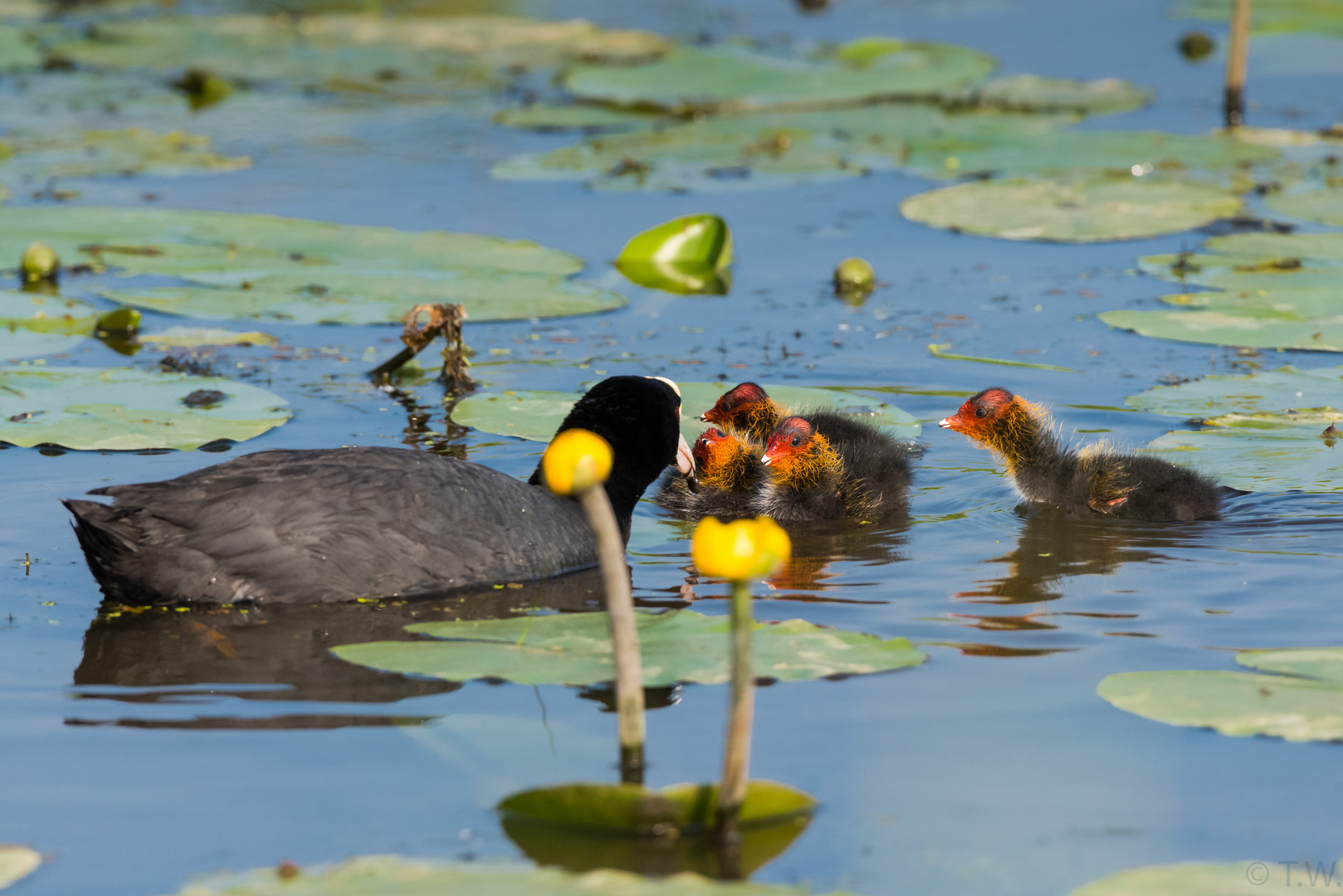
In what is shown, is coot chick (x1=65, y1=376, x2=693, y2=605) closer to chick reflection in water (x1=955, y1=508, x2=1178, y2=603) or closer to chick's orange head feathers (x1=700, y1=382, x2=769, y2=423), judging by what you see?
chick's orange head feathers (x1=700, y1=382, x2=769, y2=423)

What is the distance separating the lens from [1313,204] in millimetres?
10930

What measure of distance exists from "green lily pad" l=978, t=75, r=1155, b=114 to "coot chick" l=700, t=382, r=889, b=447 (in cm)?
809

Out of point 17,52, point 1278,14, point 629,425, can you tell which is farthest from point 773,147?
point 17,52

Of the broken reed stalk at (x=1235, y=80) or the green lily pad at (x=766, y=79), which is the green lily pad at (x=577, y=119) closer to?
the green lily pad at (x=766, y=79)

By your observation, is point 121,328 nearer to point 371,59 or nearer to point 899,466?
point 899,466

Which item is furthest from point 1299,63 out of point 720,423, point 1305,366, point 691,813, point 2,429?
point 691,813

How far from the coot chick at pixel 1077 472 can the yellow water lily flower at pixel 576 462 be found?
12.5 feet

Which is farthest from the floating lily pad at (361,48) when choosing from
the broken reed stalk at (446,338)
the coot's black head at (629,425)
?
the coot's black head at (629,425)

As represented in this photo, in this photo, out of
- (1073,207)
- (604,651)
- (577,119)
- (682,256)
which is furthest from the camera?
(577,119)

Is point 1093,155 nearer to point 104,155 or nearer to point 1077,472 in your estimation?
point 1077,472

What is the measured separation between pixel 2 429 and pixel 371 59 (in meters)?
12.0

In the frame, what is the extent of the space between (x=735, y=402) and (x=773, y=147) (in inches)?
258

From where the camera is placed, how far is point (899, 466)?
6961 mm

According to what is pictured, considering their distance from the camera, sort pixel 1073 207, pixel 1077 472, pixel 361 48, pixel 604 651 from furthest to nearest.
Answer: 1. pixel 361 48
2. pixel 1073 207
3. pixel 1077 472
4. pixel 604 651
